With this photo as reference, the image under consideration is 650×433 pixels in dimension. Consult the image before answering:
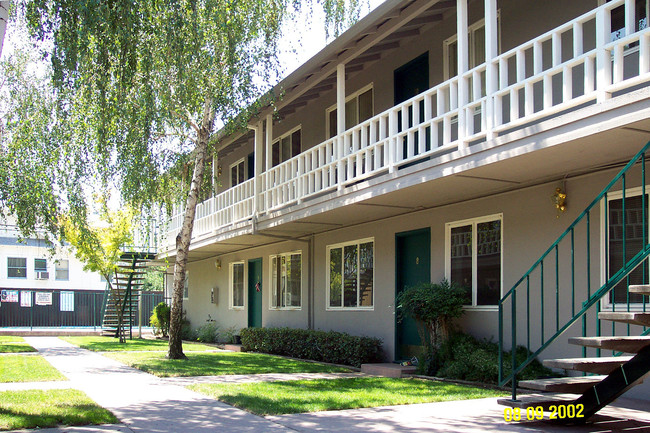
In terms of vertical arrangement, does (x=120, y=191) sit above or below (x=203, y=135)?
below

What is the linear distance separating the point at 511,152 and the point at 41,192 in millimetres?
11504

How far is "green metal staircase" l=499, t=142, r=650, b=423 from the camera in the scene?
21.1ft

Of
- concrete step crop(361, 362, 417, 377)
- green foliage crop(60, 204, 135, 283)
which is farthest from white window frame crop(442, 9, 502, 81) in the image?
green foliage crop(60, 204, 135, 283)

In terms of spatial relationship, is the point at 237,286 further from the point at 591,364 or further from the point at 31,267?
the point at 31,267

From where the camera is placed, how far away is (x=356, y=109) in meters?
16.0

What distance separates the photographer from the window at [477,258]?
1162 cm

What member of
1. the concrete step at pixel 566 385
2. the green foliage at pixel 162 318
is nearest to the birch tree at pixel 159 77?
the concrete step at pixel 566 385

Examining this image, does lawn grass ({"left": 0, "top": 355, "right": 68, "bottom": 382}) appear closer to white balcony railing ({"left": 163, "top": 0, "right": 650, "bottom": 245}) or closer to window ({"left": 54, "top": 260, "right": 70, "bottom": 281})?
white balcony railing ({"left": 163, "top": 0, "right": 650, "bottom": 245})

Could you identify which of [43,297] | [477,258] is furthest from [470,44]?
[43,297]

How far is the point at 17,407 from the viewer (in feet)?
27.0

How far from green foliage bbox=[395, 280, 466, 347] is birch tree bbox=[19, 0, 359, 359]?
5188 mm

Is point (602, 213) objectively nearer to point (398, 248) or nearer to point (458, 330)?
point (458, 330)

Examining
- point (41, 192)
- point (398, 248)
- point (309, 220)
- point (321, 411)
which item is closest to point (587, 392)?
point (321, 411)

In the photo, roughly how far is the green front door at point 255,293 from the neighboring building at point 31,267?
66.3ft
